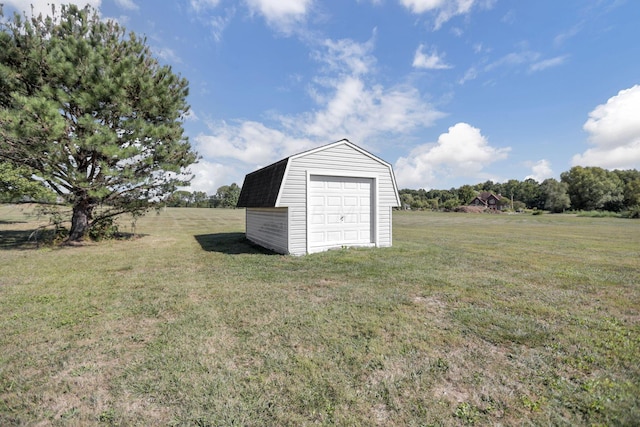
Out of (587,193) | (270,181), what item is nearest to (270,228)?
(270,181)

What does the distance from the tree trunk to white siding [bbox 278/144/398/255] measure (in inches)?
367

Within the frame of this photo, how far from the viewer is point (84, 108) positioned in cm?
978

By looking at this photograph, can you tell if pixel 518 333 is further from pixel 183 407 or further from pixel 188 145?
pixel 188 145

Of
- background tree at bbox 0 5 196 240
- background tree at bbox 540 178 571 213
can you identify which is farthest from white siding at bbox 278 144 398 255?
background tree at bbox 540 178 571 213

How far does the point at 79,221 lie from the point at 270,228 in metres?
8.67

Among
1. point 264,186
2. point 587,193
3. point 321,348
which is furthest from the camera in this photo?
point 587,193

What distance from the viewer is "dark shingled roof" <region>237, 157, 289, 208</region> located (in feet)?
29.9

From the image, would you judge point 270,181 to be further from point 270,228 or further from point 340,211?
point 340,211

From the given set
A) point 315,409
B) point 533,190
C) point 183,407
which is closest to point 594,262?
point 315,409

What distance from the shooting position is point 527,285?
5.81 meters

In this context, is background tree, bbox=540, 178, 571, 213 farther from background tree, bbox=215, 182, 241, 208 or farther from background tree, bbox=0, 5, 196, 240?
background tree, bbox=215, 182, 241, 208

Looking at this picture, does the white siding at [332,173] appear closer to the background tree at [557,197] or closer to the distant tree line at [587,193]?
the distant tree line at [587,193]

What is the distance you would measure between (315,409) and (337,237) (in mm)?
7661

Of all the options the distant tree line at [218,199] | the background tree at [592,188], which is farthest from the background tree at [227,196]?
the background tree at [592,188]
